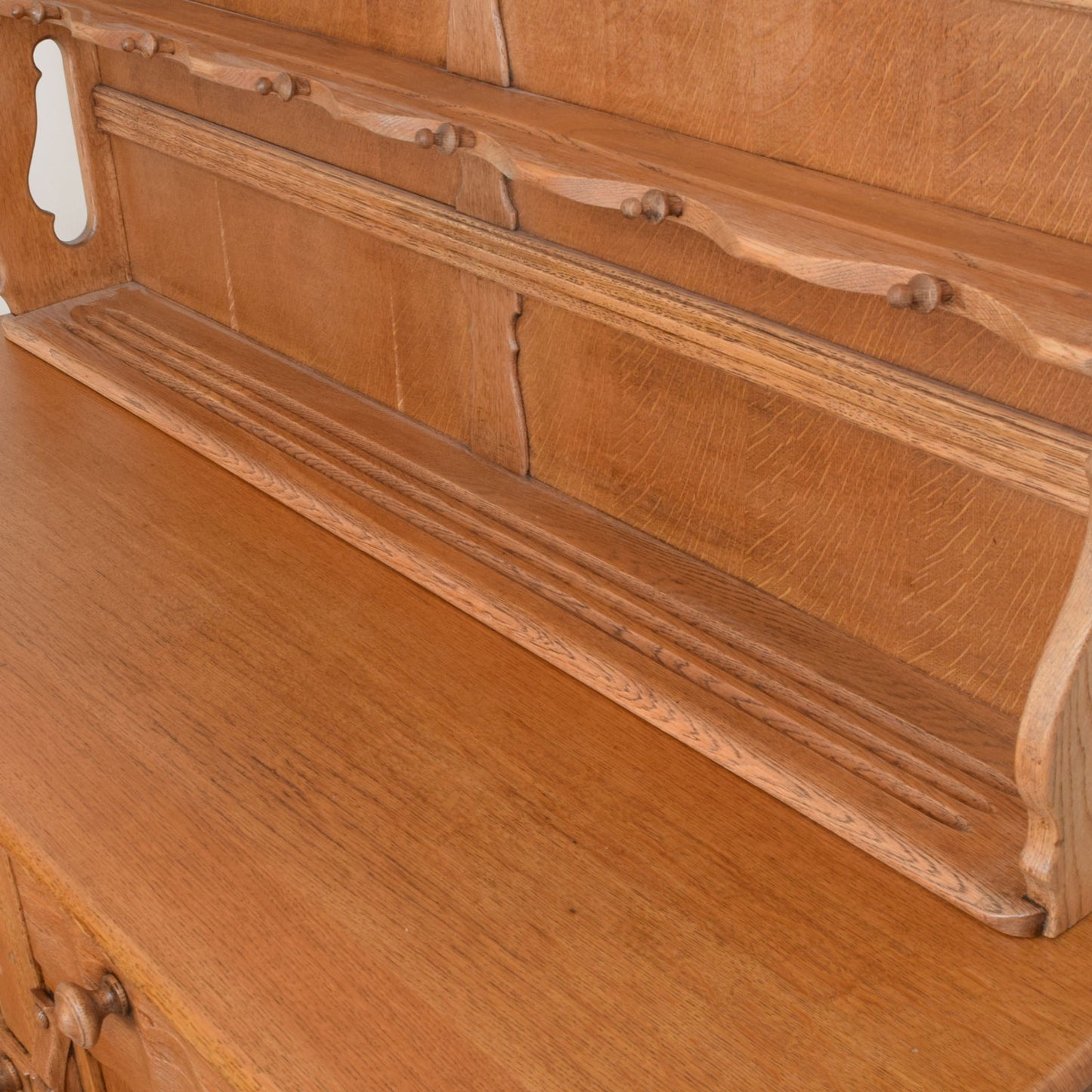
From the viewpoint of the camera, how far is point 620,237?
3.82 ft

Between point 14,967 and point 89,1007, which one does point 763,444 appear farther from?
point 14,967

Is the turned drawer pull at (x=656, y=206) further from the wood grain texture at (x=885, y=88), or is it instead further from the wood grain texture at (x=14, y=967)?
the wood grain texture at (x=14, y=967)

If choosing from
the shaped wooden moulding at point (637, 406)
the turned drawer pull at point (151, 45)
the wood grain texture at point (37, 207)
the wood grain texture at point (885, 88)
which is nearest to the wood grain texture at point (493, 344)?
the shaped wooden moulding at point (637, 406)

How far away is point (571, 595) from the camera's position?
4.01 feet

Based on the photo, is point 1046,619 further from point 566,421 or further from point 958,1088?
point 566,421

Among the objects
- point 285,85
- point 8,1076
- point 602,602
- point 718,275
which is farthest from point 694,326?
point 8,1076

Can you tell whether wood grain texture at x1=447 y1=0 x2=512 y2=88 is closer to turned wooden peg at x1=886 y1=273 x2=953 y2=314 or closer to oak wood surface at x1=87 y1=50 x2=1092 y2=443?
oak wood surface at x1=87 y1=50 x2=1092 y2=443

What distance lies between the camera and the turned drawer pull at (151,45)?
1312mm

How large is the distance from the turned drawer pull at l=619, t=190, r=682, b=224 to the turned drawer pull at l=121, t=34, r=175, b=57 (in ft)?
2.04

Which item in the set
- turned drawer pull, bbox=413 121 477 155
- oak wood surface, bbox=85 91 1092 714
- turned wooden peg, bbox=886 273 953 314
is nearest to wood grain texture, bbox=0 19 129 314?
oak wood surface, bbox=85 91 1092 714

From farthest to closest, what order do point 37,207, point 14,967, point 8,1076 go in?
point 37,207, point 8,1076, point 14,967

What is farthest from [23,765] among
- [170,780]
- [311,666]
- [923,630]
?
[923,630]

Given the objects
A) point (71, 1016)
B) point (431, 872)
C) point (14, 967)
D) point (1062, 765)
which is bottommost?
point (14, 967)

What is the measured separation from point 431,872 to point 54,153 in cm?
245
